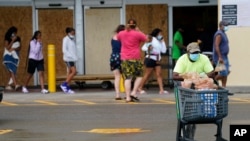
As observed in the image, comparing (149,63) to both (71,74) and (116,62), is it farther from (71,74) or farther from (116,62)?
(71,74)

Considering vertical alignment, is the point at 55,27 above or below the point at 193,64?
above

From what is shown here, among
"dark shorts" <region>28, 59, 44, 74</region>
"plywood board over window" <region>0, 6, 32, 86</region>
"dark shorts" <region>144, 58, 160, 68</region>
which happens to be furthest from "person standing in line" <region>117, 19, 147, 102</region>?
"plywood board over window" <region>0, 6, 32, 86</region>

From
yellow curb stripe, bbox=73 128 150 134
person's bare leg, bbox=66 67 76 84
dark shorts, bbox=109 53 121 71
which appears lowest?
yellow curb stripe, bbox=73 128 150 134

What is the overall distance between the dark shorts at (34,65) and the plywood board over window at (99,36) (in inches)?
88.8

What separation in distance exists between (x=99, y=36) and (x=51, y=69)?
2.56 meters

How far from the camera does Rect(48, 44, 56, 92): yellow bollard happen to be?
18109mm

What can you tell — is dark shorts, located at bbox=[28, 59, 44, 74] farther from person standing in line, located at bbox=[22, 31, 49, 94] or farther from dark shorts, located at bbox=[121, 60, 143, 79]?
dark shorts, located at bbox=[121, 60, 143, 79]

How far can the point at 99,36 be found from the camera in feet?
66.3

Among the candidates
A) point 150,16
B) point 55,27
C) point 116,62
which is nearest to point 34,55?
point 55,27

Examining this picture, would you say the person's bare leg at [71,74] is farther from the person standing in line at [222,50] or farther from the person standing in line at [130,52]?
the person standing in line at [222,50]

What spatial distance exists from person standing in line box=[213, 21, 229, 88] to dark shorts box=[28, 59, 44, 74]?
16.4 feet

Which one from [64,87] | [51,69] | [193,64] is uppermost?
[193,64]

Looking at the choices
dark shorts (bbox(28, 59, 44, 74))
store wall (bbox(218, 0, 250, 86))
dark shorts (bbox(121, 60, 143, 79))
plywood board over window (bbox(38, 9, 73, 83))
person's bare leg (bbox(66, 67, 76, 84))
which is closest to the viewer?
dark shorts (bbox(121, 60, 143, 79))

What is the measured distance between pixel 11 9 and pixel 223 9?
266 inches
